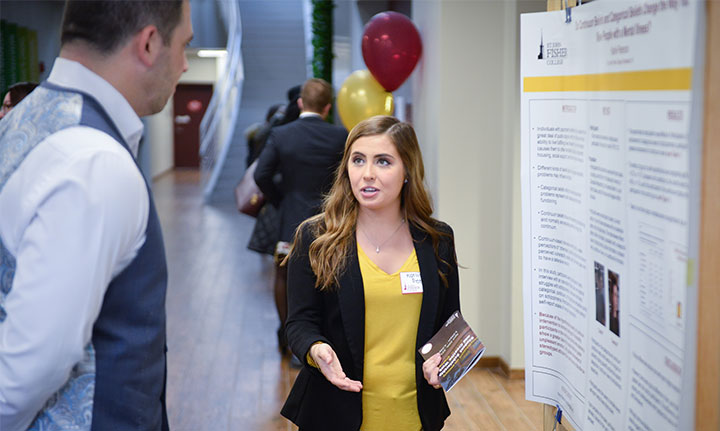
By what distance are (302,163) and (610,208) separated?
3308 mm

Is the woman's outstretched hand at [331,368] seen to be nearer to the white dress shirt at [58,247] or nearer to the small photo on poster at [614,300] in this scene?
the small photo on poster at [614,300]

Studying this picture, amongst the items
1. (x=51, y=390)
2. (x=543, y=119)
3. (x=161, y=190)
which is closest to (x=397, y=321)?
(x=543, y=119)

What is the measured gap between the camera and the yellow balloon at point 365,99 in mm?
5379

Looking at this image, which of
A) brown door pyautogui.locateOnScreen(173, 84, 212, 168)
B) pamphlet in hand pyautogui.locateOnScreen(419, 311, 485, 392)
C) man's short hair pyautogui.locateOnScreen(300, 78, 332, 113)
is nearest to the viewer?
pamphlet in hand pyautogui.locateOnScreen(419, 311, 485, 392)

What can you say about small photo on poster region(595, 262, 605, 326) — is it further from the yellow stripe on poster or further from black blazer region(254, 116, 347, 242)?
black blazer region(254, 116, 347, 242)

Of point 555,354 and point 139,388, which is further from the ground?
point 139,388

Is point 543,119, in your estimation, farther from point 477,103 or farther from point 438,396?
point 477,103

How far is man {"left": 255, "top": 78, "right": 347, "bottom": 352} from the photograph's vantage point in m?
4.83

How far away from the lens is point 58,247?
47.3 inches

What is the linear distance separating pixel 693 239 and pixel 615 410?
0.51m

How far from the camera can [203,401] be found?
4.46m

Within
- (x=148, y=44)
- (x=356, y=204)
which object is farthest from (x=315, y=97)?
(x=148, y=44)

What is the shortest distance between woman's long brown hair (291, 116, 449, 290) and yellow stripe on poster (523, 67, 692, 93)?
54 cm

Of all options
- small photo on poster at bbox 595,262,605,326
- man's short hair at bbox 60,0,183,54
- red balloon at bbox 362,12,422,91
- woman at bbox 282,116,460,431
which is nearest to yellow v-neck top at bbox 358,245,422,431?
woman at bbox 282,116,460,431
